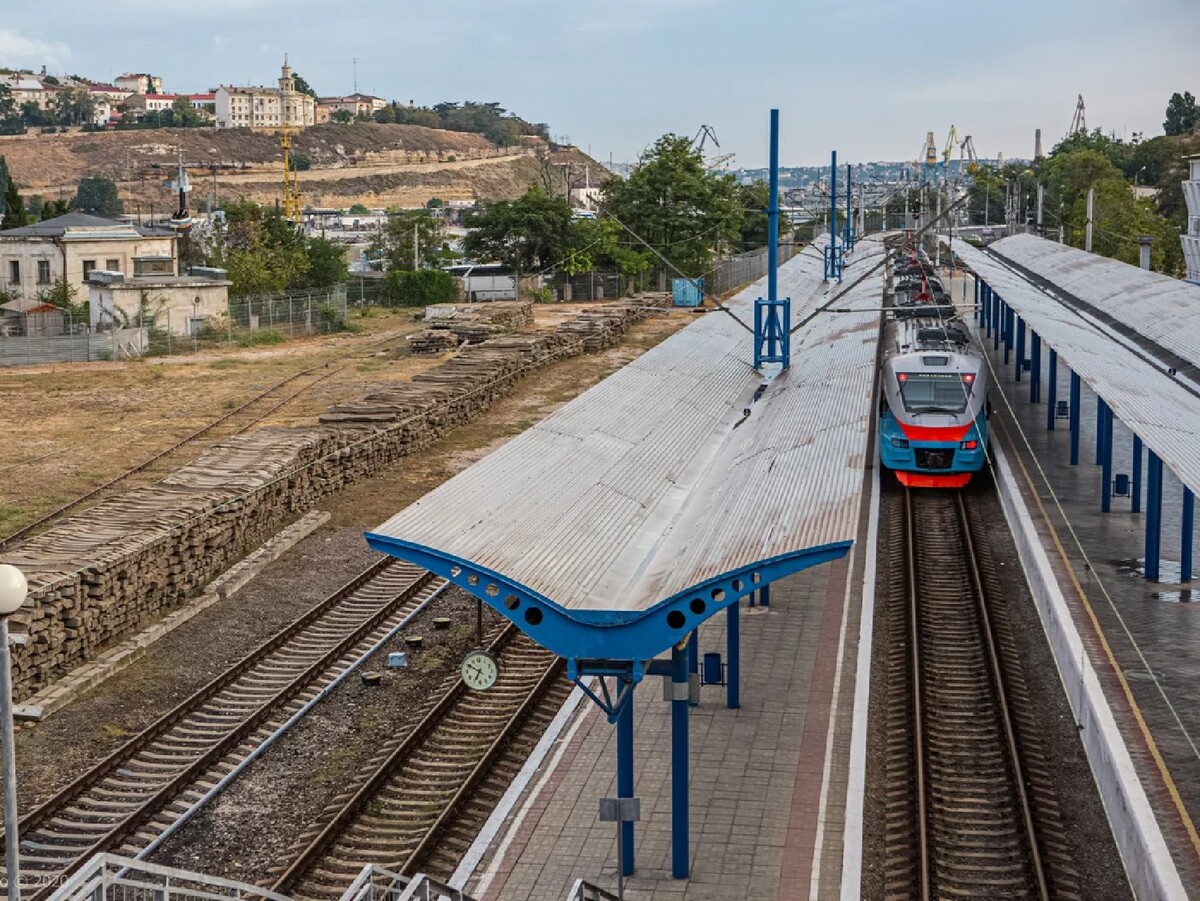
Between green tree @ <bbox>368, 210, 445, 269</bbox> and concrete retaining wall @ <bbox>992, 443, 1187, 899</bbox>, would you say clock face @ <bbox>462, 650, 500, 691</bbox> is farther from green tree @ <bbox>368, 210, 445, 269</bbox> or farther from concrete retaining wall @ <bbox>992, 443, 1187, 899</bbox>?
green tree @ <bbox>368, 210, 445, 269</bbox>

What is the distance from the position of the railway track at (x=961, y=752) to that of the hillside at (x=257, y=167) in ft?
398

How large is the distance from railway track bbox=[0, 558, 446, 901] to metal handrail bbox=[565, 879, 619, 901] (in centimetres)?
406

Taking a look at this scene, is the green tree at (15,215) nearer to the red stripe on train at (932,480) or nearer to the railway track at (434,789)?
the red stripe on train at (932,480)

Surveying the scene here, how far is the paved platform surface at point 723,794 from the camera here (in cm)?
1188

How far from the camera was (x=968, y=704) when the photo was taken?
645 inches

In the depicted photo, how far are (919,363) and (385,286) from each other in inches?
1759

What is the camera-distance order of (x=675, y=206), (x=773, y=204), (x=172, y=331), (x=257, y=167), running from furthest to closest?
(x=257, y=167)
(x=675, y=206)
(x=172, y=331)
(x=773, y=204)

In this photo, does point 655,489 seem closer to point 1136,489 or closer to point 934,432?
point 934,432

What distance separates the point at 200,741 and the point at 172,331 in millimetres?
37413

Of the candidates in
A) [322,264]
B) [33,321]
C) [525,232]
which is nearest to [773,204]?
[33,321]

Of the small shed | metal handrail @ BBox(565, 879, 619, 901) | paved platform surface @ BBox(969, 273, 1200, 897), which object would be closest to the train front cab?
paved platform surface @ BBox(969, 273, 1200, 897)

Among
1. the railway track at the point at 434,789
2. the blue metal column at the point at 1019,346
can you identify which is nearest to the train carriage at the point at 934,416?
the railway track at the point at 434,789

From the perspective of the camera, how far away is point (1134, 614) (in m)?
18.6

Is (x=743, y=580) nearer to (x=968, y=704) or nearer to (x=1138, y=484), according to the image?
(x=968, y=704)
